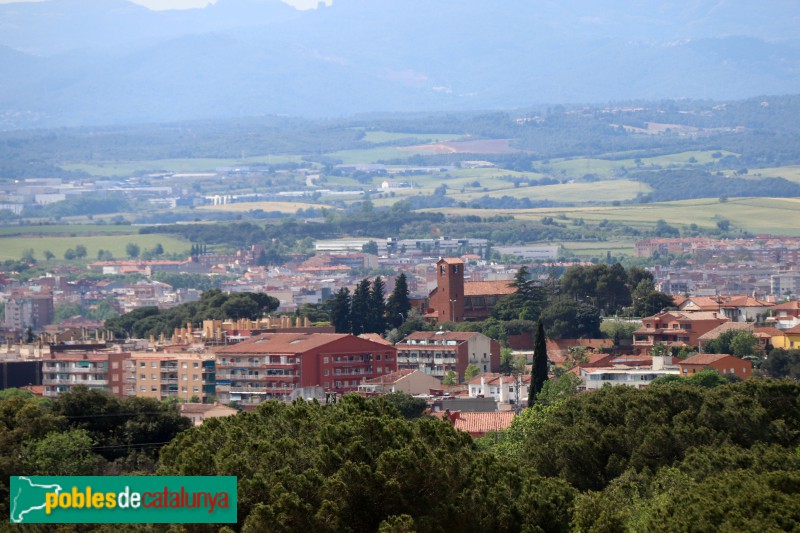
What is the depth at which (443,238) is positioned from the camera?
629ft

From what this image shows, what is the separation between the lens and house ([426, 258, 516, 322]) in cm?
9019

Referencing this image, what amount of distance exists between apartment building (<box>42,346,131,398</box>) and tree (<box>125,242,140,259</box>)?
110 m

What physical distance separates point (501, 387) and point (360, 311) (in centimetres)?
2179

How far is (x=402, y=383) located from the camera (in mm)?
67125

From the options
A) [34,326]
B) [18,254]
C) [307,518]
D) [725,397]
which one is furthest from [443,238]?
[307,518]

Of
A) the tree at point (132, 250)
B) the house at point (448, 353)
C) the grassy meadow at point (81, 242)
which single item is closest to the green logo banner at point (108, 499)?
the house at point (448, 353)

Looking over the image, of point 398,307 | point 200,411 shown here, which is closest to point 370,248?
point 398,307

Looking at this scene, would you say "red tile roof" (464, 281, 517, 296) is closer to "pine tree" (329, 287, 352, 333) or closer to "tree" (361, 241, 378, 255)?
"pine tree" (329, 287, 352, 333)

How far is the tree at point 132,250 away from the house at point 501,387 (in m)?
122

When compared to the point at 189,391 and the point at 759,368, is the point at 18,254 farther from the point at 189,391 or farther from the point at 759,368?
the point at 759,368

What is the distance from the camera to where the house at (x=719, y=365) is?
2547 inches

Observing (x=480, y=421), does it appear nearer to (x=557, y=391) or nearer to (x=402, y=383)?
(x=557, y=391)

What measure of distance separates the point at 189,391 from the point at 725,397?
131 feet

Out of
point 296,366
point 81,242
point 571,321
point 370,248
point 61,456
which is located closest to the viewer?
point 61,456
